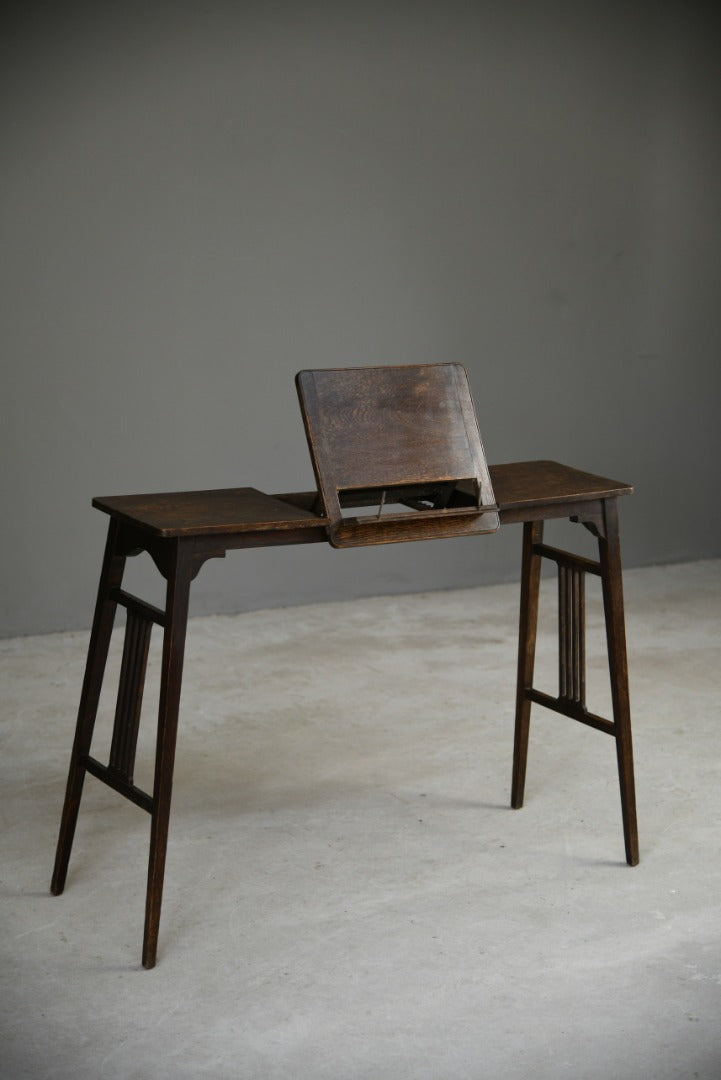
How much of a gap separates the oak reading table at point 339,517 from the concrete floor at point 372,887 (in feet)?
0.57

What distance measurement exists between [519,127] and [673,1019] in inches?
162

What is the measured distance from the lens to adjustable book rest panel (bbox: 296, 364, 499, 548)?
271cm

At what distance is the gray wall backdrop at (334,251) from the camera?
4.92 metres

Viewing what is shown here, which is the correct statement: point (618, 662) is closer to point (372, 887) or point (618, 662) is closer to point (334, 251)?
point (372, 887)

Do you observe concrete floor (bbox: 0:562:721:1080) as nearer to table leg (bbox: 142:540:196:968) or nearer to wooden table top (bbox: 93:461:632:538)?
table leg (bbox: 142:540:196:968)

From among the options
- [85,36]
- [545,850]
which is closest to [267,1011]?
[545,850]

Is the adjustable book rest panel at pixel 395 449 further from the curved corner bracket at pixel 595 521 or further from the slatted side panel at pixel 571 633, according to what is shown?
the slatted side panel at pixel 571 633

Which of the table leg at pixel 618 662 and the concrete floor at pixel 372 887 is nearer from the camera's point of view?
the concrete floor at pixel 372 887

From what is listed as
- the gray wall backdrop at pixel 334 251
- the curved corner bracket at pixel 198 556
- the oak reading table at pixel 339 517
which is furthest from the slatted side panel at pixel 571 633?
the gray wall backdrop at pixel 334 251

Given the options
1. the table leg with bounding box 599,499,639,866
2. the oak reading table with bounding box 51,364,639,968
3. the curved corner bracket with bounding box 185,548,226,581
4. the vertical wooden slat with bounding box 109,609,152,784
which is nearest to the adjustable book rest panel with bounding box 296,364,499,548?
the oak reading table with bounding box 51,364,639,968

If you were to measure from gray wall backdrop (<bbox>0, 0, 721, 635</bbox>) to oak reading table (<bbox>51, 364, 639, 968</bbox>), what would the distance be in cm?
223

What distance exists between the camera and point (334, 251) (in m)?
5.34

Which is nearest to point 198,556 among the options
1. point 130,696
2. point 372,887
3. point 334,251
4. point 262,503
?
point 262,503

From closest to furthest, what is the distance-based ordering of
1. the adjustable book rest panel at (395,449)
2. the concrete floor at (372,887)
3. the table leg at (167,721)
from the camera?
the concrete floor at (372,887) → the table leg at (167,721) → the adjustable book rest panel at (395,449)
